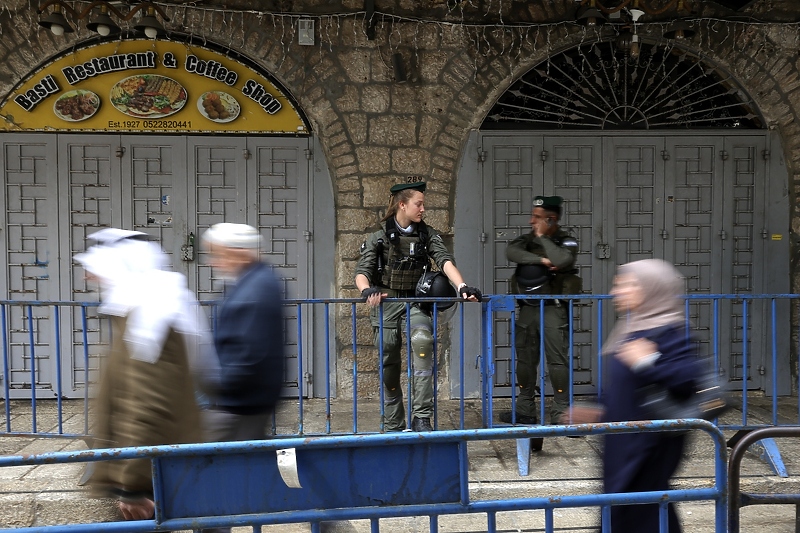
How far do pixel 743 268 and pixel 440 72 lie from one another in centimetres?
366

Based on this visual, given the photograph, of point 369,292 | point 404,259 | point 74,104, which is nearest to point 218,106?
point 74,104

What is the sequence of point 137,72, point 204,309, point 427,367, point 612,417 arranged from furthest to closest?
point 137,72, point 204,309, point 427,367, point 612,417

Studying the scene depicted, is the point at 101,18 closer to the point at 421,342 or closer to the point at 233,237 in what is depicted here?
the point at 233,237

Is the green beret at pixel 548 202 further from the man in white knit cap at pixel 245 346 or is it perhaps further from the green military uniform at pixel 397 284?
the man in white knit cap at pixel 245 346

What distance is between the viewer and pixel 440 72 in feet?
21.6

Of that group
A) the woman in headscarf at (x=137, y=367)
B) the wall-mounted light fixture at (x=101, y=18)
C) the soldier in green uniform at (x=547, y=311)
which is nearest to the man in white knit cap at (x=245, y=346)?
the woman in headscarf at (x=137, y=367)

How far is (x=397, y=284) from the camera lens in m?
4.97

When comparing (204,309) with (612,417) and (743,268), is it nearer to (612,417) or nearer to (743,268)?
(612,417)

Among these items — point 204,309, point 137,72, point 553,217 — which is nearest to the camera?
point 553,217

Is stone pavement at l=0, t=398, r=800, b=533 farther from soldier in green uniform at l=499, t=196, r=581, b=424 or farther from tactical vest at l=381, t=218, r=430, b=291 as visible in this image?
tactical vest at l=381, t=218, r=430, b=291

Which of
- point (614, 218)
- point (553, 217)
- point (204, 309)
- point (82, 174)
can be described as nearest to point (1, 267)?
point (82, 174)

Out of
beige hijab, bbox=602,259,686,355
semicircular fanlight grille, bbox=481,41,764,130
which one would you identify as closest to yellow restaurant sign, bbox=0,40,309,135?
semicircular fanlight grille, bbox=481,41,764,130

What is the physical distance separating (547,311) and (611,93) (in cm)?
280

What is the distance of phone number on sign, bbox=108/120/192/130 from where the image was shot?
6.50 meters
